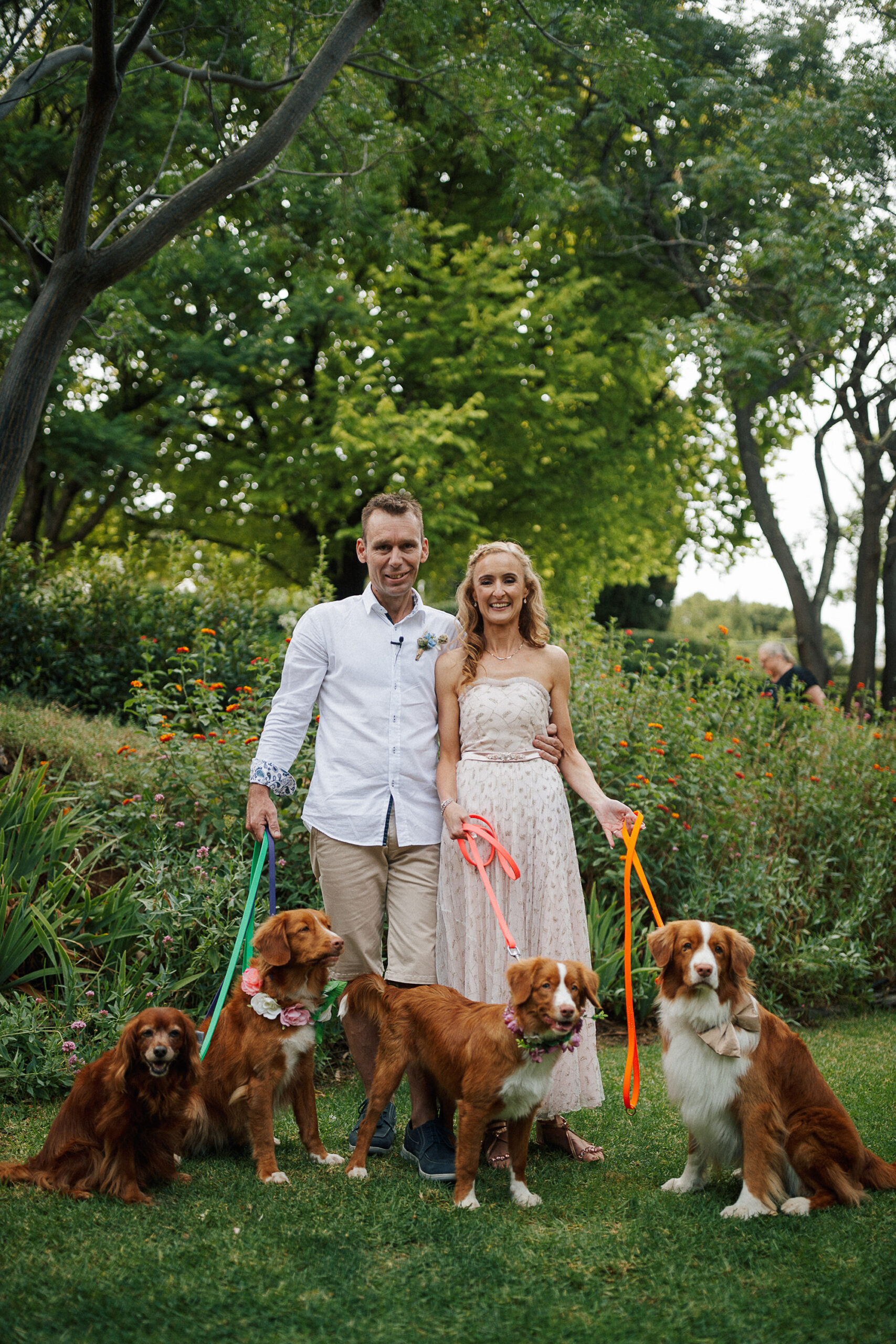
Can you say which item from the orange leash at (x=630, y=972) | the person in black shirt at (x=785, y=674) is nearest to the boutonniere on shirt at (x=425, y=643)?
the orange leash at (x=630, y=972)

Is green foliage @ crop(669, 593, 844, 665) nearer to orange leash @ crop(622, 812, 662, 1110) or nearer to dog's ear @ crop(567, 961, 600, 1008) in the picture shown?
orange leash @ crop(622, 812, 662, 1110)

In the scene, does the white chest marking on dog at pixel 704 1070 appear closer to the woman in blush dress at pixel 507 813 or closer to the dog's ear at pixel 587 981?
the dog's ear at pixel 587 981

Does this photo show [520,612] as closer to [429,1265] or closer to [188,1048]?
[188,1048]

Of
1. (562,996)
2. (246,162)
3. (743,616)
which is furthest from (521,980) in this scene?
(743,616)

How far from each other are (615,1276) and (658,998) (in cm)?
94

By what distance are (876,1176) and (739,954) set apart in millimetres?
889

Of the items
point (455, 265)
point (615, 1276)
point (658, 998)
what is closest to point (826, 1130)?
point (658, 998)

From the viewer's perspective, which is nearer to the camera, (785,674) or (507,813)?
(507,813)

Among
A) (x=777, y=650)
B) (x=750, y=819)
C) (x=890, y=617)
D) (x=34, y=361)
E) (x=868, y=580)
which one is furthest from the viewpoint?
(x=890, y=617)

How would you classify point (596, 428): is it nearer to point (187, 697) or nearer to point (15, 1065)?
point (187, 697)

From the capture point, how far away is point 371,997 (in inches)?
146

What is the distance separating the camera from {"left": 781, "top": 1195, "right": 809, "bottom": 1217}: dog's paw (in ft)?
11.0

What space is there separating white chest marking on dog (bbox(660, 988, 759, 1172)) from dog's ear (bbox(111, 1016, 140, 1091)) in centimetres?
177

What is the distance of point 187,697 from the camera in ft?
19.9
